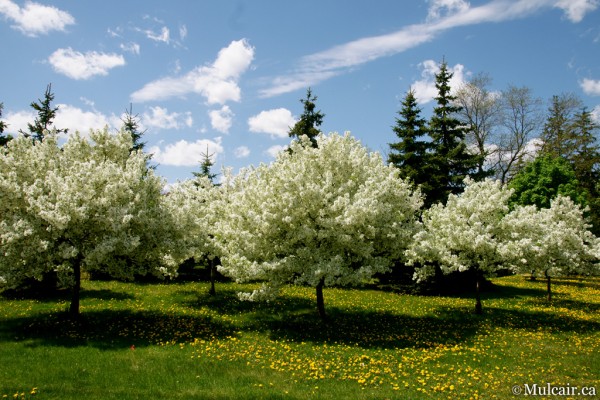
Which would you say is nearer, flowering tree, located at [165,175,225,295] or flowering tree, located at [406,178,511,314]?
flowering tree, located at [165,175,225,295]

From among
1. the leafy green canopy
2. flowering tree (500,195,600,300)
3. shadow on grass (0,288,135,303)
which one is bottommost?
shadow on grass (0,288,135,303)

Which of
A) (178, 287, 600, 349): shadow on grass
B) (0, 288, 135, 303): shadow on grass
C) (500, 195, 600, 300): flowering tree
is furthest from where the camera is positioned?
(0, 288, 135, 303): shadow on grass

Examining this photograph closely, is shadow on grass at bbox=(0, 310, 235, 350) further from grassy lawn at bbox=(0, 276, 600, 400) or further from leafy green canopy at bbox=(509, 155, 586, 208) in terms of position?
leafy green canopy at bbox=(509, 155, 586, 208)

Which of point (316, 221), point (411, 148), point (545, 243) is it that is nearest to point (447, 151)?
point (411, 148)

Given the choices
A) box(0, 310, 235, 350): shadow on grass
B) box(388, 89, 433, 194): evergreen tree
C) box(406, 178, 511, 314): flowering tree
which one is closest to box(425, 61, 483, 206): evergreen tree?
box(388, 89, 433, 194): evergreen tree

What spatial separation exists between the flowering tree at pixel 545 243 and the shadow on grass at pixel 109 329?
13734 millimetres

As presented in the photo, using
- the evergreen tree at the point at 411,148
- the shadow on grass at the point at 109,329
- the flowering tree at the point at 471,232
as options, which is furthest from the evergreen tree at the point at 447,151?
the shadow on grass at the point at 109,329

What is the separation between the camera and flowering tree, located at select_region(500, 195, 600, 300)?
19188mm

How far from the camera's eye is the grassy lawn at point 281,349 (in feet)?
35.2

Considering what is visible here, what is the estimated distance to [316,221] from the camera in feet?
52.3

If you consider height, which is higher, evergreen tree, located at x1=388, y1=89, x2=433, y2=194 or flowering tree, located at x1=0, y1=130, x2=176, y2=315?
evergreen tree, located at x1=388, y1=89, x2=433, y2=194

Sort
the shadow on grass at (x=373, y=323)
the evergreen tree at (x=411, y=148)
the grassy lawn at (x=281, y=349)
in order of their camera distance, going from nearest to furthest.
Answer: the grassy lawn at (x=281, y=349)
the shadow on grass at (x=373, y=323)
the evergreen tree at (x=411, y=148)

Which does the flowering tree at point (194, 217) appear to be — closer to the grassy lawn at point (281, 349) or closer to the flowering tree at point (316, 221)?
the flowering tree at point (316, 221)

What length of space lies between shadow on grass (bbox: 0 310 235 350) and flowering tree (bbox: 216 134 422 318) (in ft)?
8.44
